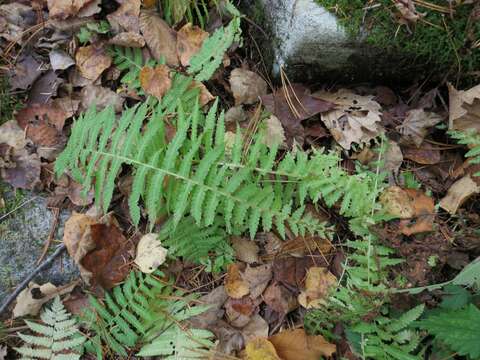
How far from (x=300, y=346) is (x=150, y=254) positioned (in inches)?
38.8

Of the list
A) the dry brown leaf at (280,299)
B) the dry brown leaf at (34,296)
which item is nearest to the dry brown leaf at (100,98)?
the dry brown leaf at (34,296)

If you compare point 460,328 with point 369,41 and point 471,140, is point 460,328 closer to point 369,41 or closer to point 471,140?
point 471,140

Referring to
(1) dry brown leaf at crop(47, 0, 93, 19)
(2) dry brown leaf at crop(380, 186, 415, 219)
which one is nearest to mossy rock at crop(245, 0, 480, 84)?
(2) dry brown leaf at crop(380, 186, 415, 219)

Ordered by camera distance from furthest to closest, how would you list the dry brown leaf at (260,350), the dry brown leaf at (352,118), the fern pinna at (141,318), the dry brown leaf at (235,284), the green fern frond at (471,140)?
1. the dry brown leaf at (352,118)
2. the dry brown leaf at (235,284)
3. the fern pinna at (141,318)
4. the dry brown leaf at (260,350)
5. the green fern frond at (471,140)

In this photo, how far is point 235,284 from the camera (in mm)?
2672

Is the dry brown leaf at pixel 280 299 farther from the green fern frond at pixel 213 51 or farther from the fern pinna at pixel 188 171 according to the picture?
the green fern frond at pixel 213 51

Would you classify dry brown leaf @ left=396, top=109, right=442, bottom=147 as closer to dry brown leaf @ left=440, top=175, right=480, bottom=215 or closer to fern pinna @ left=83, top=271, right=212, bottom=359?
dry brown leaf @ left=440, top=175, right=480, bottom=215

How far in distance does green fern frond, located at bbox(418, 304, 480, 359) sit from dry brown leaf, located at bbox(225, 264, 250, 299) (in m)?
1.02

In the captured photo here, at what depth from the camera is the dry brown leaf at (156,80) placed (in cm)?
288

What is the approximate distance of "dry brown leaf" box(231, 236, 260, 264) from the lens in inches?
107

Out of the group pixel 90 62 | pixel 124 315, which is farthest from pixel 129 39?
pixel 124 315

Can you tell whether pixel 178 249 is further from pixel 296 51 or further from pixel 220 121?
pixel 296 51

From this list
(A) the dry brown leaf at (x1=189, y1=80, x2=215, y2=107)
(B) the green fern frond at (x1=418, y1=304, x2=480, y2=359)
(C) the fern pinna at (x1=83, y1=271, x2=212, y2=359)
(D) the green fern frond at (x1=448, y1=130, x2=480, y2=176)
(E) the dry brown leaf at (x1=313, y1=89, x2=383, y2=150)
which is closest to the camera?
(B) the green fern frond at (x1=418, y1=304, x2=480, y2=359)

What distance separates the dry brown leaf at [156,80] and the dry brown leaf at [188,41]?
0.64 ft
